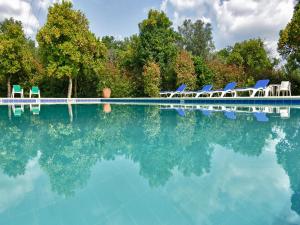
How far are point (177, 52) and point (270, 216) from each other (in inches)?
695

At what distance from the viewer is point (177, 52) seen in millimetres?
18516

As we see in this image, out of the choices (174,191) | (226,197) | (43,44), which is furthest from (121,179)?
(43,44)

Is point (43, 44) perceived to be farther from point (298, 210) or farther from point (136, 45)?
point (298, 210)

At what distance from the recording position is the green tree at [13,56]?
16.2 meters

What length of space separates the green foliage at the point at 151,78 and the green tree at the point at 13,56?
7966 mm

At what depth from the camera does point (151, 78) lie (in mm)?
16672

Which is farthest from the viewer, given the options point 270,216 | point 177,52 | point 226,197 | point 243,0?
point 177,52

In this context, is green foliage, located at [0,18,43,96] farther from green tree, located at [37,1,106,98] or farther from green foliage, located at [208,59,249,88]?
green foliage, located at [208,59,249,88]

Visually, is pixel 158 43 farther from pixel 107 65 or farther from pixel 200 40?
pixel 200 40

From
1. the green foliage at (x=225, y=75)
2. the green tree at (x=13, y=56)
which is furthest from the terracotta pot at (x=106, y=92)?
the green foliage at (x=225, y=75)

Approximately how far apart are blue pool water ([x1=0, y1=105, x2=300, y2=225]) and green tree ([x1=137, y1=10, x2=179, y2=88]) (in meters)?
14.0

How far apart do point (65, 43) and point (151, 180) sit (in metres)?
15.2

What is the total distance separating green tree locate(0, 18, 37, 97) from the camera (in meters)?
16.2

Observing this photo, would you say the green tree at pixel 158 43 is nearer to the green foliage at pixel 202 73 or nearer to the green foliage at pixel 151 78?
the green foliage at pixel 151 78
